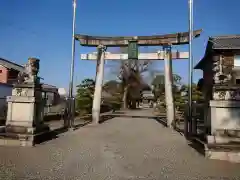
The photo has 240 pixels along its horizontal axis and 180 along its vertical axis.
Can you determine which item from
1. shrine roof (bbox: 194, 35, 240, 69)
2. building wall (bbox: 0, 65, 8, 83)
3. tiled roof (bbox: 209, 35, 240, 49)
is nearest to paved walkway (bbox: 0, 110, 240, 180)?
shrine roof (bbox: 194, 35, 240, 69)

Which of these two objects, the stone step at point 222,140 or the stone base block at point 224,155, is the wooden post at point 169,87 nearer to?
the stone step at point 222,140

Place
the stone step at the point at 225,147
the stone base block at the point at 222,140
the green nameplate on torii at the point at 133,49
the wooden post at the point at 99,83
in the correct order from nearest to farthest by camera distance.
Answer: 1. the stone step at the point at 225,147
2. the stone base block at the point at 222,140
3. the green nameplate on torii at the point at 133,49
4. the wooden post at the point at 99,83

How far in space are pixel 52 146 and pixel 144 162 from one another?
149 inches

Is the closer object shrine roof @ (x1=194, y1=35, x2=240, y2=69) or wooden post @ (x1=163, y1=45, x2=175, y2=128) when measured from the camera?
shrine roof @ (x1=194, y1=35, x2=240, y2=69)

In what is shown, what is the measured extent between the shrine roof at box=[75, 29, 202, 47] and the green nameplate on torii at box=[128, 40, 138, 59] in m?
0.32

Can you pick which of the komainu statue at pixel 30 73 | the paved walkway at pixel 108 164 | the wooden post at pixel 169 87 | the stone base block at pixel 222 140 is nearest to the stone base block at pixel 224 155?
the paved walkway at pixel 108 164

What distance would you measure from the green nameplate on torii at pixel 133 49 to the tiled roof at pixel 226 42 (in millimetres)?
5326

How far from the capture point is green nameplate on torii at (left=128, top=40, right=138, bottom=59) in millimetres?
17500

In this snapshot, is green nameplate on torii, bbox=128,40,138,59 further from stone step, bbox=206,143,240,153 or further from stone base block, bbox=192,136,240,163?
stone step, bbox=206,143,240,153

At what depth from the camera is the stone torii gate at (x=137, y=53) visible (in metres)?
17.1

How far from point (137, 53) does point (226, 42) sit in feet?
19.7

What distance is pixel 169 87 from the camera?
17.3 m

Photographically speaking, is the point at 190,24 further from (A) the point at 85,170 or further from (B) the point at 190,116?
(A) the point at 85,170

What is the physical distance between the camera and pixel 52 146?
8930 millimetres
